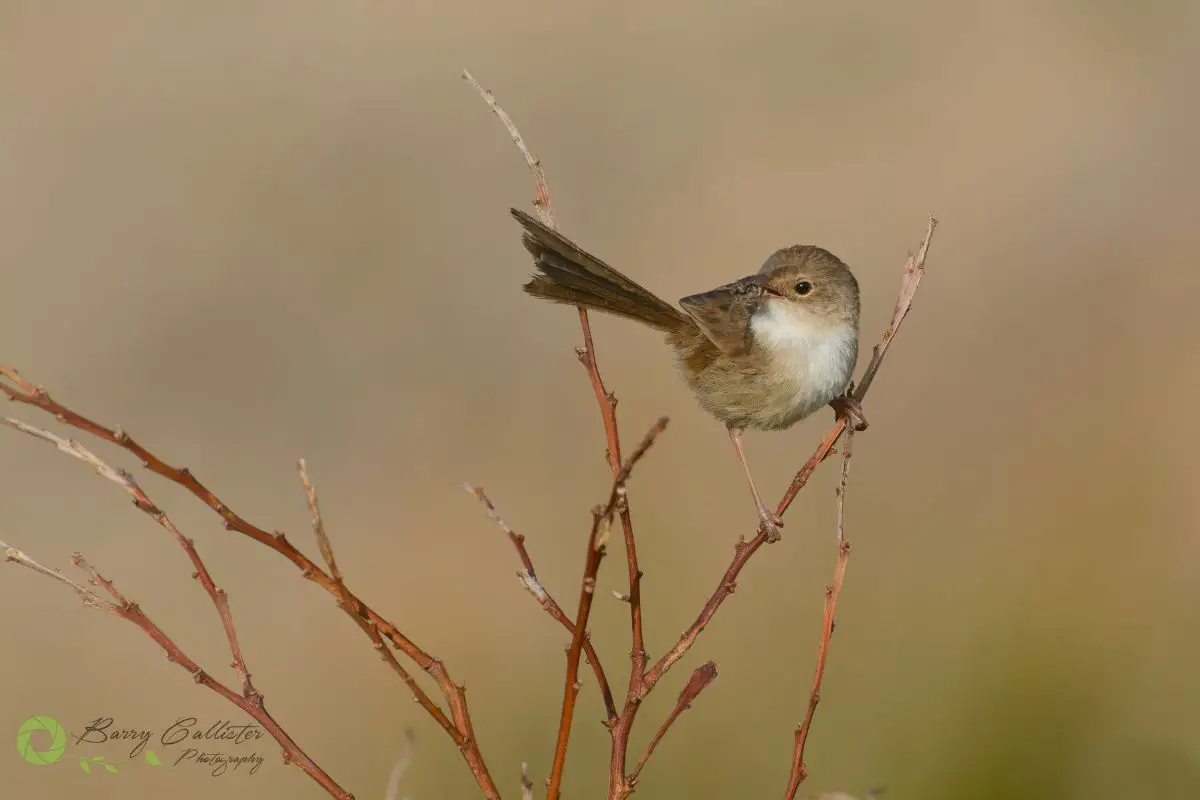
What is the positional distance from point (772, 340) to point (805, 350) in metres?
0.10

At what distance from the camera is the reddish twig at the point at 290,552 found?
1.38 meters

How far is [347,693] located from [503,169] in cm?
343

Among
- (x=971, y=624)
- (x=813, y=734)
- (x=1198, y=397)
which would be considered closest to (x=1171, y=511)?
(x=1198, y=397)

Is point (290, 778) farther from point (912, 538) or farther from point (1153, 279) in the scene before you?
point (1153, 279)

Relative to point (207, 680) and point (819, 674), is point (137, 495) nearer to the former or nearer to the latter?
point (207, 680)

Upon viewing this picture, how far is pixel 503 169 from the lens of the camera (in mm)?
7043

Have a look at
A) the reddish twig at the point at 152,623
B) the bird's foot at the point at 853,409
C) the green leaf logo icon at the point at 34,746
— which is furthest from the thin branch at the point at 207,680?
the bird's foot at the point at 853,409

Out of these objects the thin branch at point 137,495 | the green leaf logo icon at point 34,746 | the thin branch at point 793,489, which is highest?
the thin branch at point 793,489

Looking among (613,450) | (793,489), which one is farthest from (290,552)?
(793,489)

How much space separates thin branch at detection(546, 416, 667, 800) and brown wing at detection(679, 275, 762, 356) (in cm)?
176

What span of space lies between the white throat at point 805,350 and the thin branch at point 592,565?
5.46 ft

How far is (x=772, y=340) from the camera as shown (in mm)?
3281

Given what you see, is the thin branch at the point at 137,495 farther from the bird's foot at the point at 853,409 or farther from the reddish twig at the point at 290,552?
the bird's foot at the point at 853,409

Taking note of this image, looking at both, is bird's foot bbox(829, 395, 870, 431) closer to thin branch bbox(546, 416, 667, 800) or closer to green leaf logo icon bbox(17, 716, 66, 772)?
thin branch bbox(546, 416, 667, 800)
